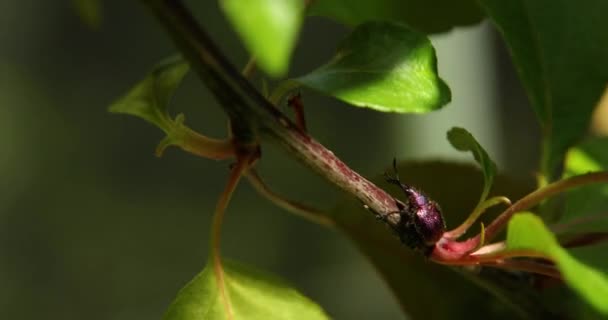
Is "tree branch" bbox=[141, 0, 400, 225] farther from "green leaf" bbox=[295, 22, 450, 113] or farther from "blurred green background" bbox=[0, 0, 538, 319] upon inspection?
"blurred green background" bbox=[0, 0, 538, 319]

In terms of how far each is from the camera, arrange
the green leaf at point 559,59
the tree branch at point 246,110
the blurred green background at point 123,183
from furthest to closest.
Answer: the blurred green background at point 123,183
the green leaf at point 559,59
the tree branch at point 246,110

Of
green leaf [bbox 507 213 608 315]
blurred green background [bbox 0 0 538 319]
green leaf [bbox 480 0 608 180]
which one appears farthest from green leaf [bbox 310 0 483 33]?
blurred green background [bbox 0 0 538 319]

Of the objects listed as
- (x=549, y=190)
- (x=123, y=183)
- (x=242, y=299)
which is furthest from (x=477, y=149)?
(x=123, y=183)

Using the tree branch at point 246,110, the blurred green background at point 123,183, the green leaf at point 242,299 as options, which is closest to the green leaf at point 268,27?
the tree branch at point 246,110

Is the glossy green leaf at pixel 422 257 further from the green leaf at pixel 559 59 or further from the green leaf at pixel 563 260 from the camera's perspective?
the green leaf at pixel 563 260

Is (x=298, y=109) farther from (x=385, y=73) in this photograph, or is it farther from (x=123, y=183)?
(x=123, y=183)

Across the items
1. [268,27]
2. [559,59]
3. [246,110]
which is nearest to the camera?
[268,27]
